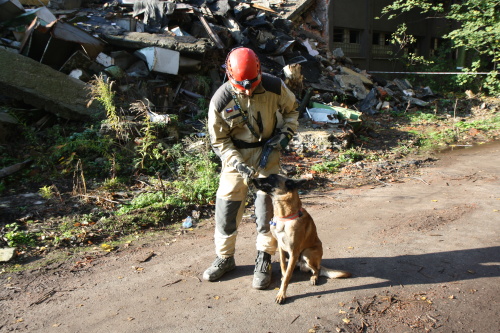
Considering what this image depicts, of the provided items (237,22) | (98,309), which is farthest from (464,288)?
(237,22)

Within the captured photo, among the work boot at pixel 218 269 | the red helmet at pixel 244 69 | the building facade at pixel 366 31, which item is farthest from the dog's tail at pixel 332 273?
the building facade at pixel 366 31

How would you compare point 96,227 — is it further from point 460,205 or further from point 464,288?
point 460,205

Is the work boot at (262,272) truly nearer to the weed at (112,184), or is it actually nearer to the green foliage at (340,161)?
the weed at (112,184)

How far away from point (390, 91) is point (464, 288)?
1316 centimetres

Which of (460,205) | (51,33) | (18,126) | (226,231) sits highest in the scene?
(51,33)

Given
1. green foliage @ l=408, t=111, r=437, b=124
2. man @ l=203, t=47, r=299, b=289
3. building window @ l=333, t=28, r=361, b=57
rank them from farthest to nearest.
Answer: building window @ l=333, t=28, r=361, b=57 → green foliage @ l=408, t=111, r=437, b=124 → man @ l=203, t=47, r=299, b=289

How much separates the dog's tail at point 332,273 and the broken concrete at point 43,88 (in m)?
6.25

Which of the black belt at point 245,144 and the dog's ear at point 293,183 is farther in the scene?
the black belt at point 245,144

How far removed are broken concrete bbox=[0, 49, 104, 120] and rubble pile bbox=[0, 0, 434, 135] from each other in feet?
0.06

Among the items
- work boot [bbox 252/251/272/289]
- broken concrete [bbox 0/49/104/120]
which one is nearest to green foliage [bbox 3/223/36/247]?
work boot [bbox 252/251/272/289]

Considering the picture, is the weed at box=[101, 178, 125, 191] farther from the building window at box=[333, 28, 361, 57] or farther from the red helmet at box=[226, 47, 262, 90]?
Result: the building window at box=[333, 28, 361, 57]

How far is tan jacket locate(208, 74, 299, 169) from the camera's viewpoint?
3.71 metres

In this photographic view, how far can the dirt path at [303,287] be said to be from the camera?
126 inches

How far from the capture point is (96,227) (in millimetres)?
5223
